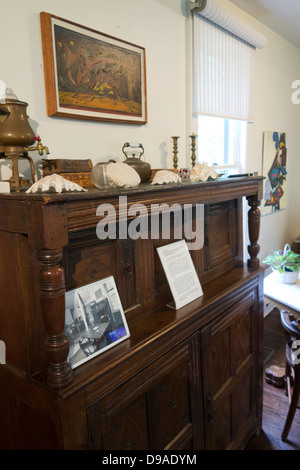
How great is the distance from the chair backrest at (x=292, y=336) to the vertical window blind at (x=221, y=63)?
156cm

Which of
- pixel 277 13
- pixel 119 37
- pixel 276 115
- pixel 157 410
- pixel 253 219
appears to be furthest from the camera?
pixel 276 115

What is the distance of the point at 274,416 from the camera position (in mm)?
2547

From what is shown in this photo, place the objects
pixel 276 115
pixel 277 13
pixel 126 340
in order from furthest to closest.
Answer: pixel 276 115 → pixel 277 13 → pixel 126 340

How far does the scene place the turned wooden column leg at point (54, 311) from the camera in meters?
1.01

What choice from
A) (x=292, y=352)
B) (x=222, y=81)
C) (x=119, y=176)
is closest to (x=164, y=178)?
(x=119, y=176)

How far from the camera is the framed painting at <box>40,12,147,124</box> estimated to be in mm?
1538

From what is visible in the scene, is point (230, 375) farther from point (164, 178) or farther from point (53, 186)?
point (53, 186)

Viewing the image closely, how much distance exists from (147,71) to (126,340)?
1.63m

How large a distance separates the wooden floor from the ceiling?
3251mm

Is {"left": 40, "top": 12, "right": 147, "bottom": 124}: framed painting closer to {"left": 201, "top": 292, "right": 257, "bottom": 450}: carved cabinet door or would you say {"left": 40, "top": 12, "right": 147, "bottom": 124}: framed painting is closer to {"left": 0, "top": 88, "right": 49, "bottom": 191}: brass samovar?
{"left": 0, "top": 88, "right": 49, "bottom": 191}: brass samovar

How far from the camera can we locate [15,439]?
52.7 inches

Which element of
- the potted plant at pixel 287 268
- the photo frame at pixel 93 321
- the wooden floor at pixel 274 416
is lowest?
the wooden floor at pixel 274 416

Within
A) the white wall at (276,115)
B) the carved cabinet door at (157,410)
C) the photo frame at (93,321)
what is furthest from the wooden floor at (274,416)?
the photo frame at (93,321)

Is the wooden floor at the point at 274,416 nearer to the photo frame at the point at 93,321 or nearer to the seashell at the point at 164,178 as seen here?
the photo frame at the point at 93,321
